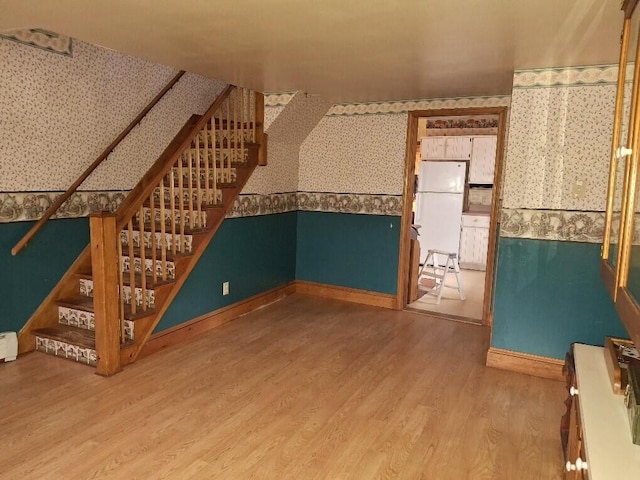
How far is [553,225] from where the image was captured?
3.27 m

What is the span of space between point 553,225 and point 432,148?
15.0 ft

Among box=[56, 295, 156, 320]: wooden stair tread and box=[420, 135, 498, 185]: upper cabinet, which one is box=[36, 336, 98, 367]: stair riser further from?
box=[420, 135, 498, 185]: upper cabinet

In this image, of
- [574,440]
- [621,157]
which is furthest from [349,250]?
[621,157]

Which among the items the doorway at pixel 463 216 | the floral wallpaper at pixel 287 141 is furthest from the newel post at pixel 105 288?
the doorway at pixel 463 216

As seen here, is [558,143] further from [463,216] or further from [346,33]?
[463,216]

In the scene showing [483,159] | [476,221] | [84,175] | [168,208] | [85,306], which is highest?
[483,159]

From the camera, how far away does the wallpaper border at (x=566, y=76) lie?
3021 mm

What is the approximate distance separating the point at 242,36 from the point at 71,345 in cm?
238

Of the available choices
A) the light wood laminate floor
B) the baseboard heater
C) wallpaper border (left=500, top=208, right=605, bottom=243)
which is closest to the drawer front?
the light wood laminate floor

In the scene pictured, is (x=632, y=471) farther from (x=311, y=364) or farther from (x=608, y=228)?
(x=311, y=364)

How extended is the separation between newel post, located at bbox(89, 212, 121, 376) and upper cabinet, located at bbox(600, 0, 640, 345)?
277 centimetres

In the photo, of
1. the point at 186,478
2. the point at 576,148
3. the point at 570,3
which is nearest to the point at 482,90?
the point at 576,148

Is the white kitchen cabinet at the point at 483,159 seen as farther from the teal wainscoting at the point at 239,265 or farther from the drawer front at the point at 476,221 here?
the teal wainscoting at the point at 239,265

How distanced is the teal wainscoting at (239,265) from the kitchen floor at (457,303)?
1508 millimetres
